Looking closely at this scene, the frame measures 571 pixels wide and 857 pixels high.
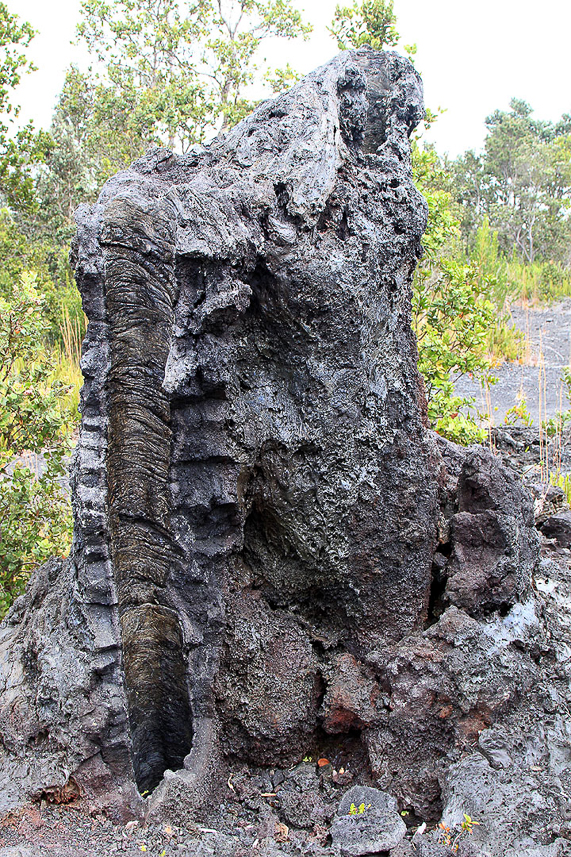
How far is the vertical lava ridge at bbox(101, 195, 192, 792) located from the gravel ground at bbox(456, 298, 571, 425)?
3.81 metres

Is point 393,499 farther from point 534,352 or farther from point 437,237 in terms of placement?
point 534,352

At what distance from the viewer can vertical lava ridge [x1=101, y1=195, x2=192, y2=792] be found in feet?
6.72

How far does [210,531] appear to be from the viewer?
2.21 meters

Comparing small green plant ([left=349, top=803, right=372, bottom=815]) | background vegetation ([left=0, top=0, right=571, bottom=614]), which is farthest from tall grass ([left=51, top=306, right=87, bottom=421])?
small green plant ([left=349, top=803, right=372, bottom=815])

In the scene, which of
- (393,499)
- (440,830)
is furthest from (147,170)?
(440,830)

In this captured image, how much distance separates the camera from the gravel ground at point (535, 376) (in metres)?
6.92

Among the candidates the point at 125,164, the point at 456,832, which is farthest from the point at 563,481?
the point at 125,164

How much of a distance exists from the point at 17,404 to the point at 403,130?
2.04 m

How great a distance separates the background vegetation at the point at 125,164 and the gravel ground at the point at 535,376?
0.92 ft

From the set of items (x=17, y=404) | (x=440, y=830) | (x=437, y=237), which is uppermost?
(x=437, y=237)

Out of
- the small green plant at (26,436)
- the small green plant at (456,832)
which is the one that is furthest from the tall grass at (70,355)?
the small green plant at (456,832)

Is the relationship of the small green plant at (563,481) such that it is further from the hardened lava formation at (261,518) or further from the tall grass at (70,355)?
the tall grass at (70,355)

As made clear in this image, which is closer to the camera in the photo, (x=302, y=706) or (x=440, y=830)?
(x=440, y=830)

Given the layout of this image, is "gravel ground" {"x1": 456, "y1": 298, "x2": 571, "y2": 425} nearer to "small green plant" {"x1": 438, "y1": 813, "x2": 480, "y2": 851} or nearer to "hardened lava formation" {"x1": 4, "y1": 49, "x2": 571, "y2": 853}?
"hardened lava formation" {"x1": 4, "y1": 49, "x2": 571, "y2": 853}
